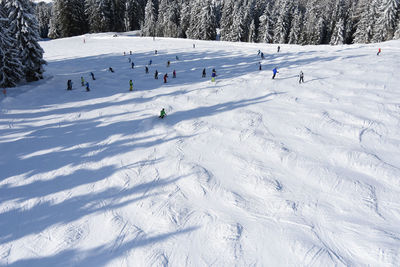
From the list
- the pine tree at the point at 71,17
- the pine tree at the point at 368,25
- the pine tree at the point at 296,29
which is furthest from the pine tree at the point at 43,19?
the pine tree at the point at 368,25

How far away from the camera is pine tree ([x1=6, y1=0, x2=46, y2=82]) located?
20.3 m

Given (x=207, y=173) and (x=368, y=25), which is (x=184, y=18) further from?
(x=207, y=173)

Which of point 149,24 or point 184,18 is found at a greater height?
point 184,18

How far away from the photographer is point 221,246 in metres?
7.21

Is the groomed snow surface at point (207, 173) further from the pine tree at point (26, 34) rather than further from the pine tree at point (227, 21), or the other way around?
the pine tree at point (227, 21)

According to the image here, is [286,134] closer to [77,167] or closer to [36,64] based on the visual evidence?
[77,167]

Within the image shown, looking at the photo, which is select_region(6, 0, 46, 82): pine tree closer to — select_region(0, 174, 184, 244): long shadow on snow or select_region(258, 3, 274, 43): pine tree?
select_region(0, 174, 184, 244): long shadow on snow

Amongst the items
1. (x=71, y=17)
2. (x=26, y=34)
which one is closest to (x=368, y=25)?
(x=26, y=34)

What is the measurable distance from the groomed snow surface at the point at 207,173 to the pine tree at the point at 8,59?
127 centimetres

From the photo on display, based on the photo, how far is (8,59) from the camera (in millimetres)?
19547

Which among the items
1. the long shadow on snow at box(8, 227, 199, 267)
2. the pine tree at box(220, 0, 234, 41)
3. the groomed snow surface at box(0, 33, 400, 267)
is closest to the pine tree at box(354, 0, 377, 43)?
the pine tree at box(220, 0, 234, 41)

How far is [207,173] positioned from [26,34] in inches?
899

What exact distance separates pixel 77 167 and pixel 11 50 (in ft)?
53.4

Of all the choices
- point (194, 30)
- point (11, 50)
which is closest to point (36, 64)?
point (11, 50)
